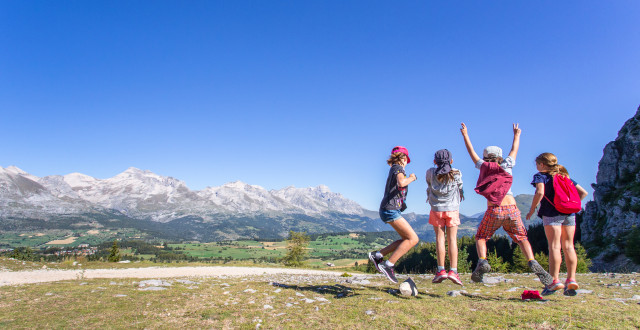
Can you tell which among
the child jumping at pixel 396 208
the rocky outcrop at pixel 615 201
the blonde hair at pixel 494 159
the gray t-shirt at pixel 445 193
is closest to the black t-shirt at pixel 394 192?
the child jumping at pixel 396 208

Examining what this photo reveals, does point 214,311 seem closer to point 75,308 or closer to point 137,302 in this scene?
point 137,302

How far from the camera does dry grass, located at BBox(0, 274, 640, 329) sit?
222 inches

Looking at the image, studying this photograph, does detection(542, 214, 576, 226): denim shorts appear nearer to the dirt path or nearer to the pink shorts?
the pink shorts

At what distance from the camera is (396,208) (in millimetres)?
7969

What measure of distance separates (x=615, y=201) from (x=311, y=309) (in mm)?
75437

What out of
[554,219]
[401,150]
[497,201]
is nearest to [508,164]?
[497,201]

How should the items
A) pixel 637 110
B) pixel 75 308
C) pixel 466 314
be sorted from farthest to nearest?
pixel 637 110
pixel 75 308
pixel 466 314

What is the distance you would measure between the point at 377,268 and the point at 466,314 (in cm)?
262

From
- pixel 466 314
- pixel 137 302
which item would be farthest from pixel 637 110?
pixel 137 302

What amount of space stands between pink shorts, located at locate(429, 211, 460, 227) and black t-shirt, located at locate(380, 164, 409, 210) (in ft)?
3.76

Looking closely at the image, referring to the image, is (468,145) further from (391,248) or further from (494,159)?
(391,248)

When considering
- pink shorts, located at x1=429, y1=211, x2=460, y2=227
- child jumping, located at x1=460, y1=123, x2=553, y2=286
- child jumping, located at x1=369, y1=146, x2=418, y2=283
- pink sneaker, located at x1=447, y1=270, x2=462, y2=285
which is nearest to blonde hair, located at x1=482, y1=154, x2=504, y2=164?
child jumping, located at x1=460, y1=123, x2=553, y2=286

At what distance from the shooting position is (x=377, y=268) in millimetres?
8352

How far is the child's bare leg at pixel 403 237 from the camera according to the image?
309 inches
